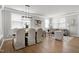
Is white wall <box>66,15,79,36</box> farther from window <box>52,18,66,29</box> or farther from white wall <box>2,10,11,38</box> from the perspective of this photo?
white wall <box>2,10,11,38</box>

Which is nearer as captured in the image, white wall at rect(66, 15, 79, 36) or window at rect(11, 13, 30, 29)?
window at rect(11, 13, 30, 29)

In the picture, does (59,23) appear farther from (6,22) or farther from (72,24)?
(6,22)

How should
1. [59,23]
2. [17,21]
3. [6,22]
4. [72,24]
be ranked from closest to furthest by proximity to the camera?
[6,22] → [17,21] → [72,24] → [59,23]

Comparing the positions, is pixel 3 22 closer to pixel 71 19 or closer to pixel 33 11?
pixel 33 11

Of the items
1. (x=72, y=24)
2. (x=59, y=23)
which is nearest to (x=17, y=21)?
(x=59, y=23)

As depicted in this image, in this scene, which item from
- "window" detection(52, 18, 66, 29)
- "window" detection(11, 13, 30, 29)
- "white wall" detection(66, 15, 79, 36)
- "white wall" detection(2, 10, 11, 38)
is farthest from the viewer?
"window" detection(52, 18, 66, 29)

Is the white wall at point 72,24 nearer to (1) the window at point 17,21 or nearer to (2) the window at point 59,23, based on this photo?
(2) the window at point 59,23

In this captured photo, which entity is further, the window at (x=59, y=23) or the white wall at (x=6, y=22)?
the window at (x=59, y=23)

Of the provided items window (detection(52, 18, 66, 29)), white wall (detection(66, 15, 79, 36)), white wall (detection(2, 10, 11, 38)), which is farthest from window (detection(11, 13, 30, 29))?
white wall (detection(66, 15, 79, 36))

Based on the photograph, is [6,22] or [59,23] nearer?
[6,22]

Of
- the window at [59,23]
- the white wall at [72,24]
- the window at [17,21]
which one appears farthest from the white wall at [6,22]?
the white wall at [72,24]

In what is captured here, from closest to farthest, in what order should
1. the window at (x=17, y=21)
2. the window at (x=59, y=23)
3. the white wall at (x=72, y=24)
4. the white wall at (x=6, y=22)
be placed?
the white wall at (x=6, y=22), the window at (x=17, y=21), the white wall at (x=72, y=24), the window at (x=59, y=23)
